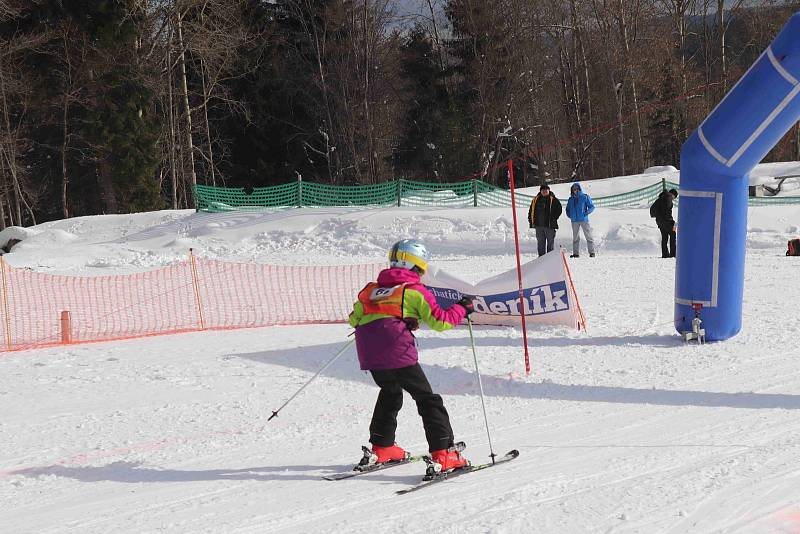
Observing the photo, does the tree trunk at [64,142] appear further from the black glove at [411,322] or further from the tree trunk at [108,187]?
the black glove at [411,322]

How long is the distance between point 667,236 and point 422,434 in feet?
39.1

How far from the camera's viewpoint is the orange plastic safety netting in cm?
1203

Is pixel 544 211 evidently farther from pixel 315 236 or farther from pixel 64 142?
pixel 64 142

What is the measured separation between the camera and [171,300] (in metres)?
14.2

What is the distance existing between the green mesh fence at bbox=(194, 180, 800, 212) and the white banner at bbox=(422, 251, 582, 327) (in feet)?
47.2

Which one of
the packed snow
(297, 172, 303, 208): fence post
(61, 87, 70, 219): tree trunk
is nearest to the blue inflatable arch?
the packed snow

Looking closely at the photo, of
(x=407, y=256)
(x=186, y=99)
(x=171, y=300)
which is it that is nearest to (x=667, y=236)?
(x=171, y=300)

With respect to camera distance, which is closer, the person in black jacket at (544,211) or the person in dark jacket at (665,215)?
the person in black jacket at (544,211)

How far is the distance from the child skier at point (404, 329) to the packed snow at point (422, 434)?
331mm

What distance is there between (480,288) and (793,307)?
4253mm

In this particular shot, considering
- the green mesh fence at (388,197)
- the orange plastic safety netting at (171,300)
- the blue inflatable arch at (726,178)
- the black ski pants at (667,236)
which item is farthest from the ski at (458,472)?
→ the green mesh fence at (388,197)

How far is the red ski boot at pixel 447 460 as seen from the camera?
17.4 ft

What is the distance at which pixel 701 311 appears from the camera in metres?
8.96

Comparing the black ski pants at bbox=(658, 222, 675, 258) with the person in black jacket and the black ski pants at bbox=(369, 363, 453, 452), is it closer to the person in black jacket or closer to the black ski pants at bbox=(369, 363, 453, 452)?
the person in black jacket
